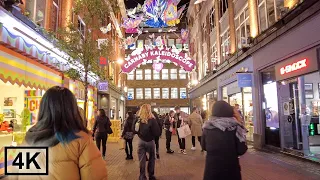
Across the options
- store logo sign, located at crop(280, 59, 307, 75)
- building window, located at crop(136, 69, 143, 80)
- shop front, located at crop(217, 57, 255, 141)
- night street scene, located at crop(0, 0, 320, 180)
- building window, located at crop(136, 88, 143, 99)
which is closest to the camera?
night street scene, located at crop(0, 0, 320, 180)

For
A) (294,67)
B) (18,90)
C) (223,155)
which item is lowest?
(223,155)

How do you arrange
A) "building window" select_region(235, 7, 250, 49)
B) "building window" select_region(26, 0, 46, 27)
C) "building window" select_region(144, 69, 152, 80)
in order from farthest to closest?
"building window" select_region(144, 69, 152, 80), "building window" select_region(235, 7, 250, 49), "building window" select_region(26, 0, 46, 27)

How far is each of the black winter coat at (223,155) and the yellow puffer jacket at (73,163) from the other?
218 cm

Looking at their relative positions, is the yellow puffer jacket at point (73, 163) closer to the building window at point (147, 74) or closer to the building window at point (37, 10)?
the building window at point (37, 10)

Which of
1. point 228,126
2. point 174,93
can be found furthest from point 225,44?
point 174,93

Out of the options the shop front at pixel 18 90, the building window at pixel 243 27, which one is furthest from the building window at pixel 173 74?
the shop front at pixel 18 90

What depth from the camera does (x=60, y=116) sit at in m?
2.11

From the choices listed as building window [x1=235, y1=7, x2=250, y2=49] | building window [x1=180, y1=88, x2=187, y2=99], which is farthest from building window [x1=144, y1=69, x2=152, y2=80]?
building window [x1=235, y1=7, x2=250, y2=49]

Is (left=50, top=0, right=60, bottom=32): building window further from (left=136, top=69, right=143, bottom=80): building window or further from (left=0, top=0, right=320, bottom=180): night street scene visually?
(left=136, top=69, right=143, bottom=80): building window

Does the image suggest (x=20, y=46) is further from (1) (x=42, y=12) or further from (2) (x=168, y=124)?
(2) (x=168, y=124)

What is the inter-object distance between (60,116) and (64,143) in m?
0.21

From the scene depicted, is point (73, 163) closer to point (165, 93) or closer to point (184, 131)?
point (184, 131)

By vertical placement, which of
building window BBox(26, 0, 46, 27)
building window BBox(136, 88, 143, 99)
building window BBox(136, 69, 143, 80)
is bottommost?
building window BBox(136, 88, 143, 99)

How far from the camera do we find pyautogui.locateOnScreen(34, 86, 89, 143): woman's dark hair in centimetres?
205
